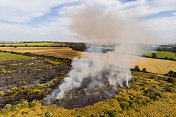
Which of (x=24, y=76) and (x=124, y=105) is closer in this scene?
(x=124, y=105)

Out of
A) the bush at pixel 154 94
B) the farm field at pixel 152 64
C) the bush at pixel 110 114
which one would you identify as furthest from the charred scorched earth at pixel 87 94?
the farm field at pixel 152 64

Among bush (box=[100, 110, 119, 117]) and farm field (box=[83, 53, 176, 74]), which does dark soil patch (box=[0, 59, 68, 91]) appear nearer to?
bush (box=[100, 110, 119, 117])

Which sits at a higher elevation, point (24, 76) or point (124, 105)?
point (24, 76)

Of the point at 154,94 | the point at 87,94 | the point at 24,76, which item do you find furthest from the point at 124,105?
the point at 24,76

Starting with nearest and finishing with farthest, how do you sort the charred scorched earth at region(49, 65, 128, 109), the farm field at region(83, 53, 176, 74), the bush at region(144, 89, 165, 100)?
the charred scorched earth at region(49, 65, 128, 109) < the bush at region(144, 89, 165, 100) < the farm field at region(83, 53, 176, 74)

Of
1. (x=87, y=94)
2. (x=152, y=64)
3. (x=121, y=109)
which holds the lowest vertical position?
(x=121, y=109)

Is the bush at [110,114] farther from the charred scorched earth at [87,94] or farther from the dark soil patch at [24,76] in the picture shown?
the dark soil patch at [24,76]

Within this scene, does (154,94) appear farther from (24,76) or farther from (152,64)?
(152,64)

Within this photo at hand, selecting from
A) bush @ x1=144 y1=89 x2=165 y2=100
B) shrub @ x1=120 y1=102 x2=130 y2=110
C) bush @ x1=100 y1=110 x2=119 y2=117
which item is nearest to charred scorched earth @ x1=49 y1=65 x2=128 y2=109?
shrub @ x1=120 y1=102 x2=130 y2=110

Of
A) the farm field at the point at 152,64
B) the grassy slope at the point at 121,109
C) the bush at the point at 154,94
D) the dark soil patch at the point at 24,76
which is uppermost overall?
the farm field at the point at 152,64

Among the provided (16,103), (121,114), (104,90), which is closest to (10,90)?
(16,103)

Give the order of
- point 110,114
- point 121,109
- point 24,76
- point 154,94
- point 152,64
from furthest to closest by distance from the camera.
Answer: point 152,64, point 24,76, point 154,94, point 121,109, point 110,114
